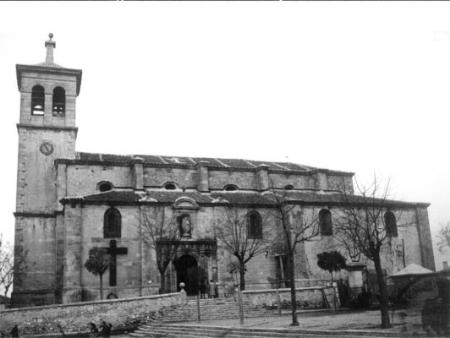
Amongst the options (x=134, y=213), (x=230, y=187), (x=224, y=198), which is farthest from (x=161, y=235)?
(x=230, y=187)

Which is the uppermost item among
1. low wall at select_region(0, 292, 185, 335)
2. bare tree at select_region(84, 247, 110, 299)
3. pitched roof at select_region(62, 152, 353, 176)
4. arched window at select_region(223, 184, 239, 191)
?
pitched roof at select_region(62, 152, 353, 176)

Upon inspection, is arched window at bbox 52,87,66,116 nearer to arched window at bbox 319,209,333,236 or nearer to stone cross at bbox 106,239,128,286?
stone cross at bbox 106,239,128,286

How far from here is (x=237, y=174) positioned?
38906 millimetres

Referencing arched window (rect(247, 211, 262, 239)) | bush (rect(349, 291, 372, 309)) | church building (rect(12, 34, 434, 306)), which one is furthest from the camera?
arched window (rect(247, 211, 262, 239))

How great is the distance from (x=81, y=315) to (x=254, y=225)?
1446 cm

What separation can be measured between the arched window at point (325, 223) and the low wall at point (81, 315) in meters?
14.4

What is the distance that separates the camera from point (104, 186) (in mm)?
35219

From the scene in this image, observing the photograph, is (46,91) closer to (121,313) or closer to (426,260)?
(121,313)

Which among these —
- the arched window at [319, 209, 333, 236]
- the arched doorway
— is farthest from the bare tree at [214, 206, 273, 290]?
the arched window at [319, 209, 333, 236]

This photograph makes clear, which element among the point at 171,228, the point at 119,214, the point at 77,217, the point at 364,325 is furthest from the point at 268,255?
the point at 364,325

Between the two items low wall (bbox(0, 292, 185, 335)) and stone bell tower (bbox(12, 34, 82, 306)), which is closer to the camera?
low wall (bbox(0, 292, 185, 335))

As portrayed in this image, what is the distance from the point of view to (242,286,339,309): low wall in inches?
1065

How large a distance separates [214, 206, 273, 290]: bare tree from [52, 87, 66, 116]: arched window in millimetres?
14419

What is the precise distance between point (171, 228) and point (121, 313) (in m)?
8.07
